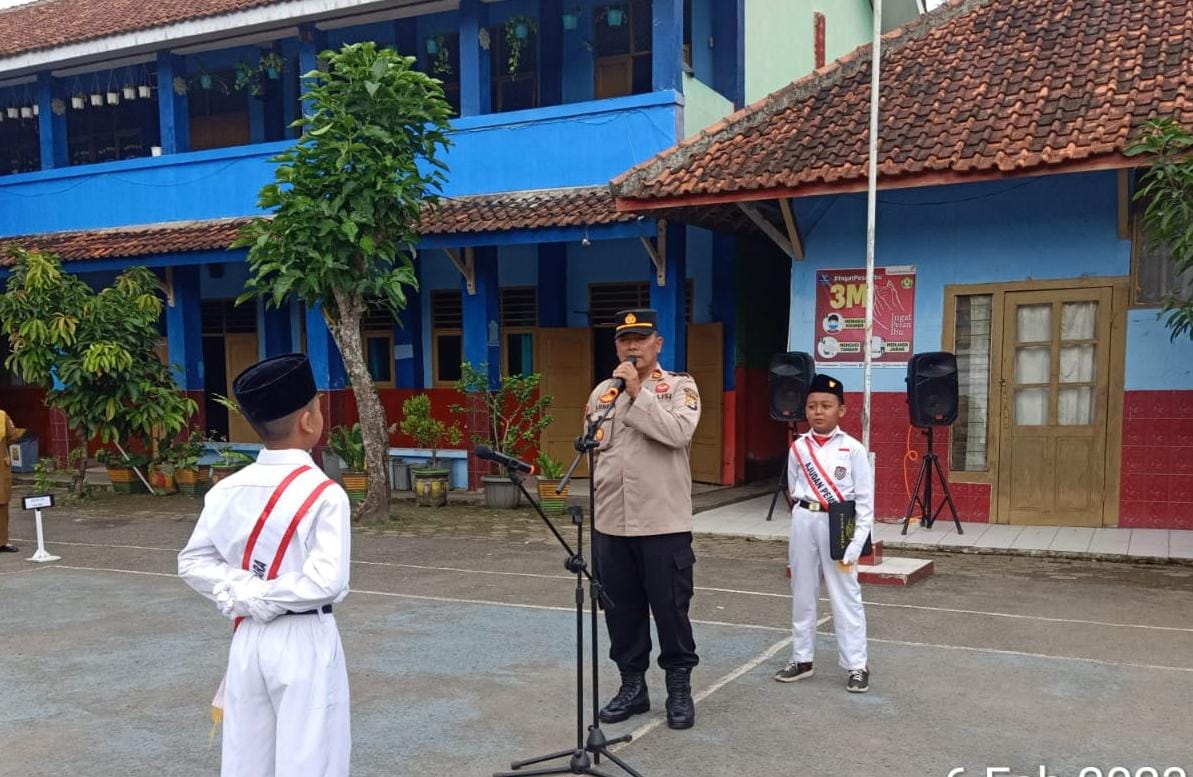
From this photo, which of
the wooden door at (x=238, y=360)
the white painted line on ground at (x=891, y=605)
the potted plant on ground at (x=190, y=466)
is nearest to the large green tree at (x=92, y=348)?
the potted plant on ground at (x=190, y=466)

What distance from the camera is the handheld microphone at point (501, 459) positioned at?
11.4 ft

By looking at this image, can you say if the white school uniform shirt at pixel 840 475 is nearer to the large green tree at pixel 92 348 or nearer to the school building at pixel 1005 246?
the school building at pixel 1005 246

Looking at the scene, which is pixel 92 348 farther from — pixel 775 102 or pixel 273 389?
pixel 273 389

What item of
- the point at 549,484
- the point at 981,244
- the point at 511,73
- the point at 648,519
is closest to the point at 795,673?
the point at 648,519

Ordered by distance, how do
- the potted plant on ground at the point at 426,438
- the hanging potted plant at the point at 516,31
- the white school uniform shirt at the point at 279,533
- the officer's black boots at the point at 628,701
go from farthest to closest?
the hanging potted plant at the point at 516,31, the potted plant on ground at the point at 426,438, the officer's black boots at the point at 628,701, the white school uniform shirt at the point at 279,533

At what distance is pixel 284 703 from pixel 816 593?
312cm

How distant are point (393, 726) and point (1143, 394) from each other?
766 cm

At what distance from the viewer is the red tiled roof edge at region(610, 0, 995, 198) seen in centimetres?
1030

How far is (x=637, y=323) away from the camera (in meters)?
4.34

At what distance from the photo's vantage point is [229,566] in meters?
2.80

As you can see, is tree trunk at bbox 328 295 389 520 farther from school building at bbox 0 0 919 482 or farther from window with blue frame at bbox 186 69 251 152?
window with blue frame at bbox 186 69 251 152

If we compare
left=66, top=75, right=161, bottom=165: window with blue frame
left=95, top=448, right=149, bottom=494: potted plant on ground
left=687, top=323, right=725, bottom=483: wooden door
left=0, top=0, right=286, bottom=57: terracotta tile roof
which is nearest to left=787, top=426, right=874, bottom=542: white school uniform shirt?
left=687, top=323, right=725, bottom=483: wooden door

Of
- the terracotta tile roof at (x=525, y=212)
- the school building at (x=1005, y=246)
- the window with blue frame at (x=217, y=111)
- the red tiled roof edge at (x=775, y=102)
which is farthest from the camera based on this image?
the window with blue frame at (x=217, y=111)

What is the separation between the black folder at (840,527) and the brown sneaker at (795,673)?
0.62m
